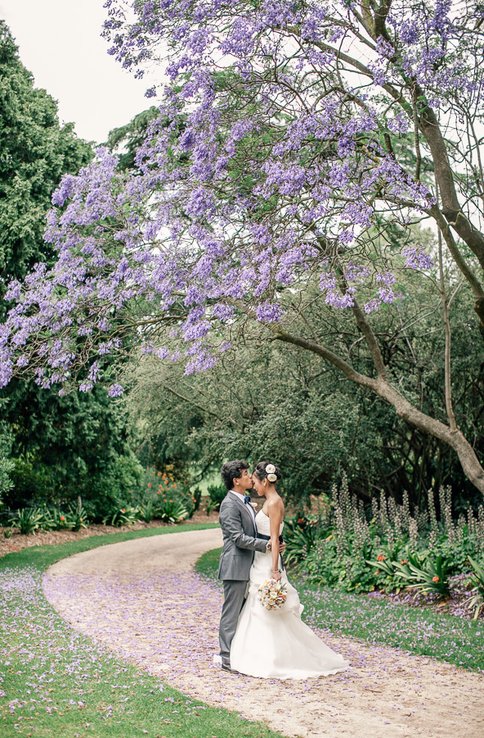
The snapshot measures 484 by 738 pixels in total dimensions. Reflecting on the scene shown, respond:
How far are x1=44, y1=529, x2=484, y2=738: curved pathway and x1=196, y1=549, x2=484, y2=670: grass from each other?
0.25m

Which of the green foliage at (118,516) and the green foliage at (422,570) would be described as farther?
the green foliage at (118,516)

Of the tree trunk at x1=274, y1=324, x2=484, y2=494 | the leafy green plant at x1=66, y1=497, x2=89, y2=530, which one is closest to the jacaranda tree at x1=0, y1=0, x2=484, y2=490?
the tree trunk at x1=274, y1=324, x2=484, y2=494

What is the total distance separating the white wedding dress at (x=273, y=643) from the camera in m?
6.70

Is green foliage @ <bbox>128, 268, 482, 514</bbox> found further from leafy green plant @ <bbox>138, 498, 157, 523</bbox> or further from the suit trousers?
leafy green plant @ <bbox>138, 498, 157, 523</bbox>

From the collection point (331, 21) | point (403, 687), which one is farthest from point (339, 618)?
point (331, 21)

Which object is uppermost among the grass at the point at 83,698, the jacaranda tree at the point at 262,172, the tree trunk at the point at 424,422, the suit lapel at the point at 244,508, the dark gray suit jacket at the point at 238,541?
the jacaranda tree at the point at 262,172

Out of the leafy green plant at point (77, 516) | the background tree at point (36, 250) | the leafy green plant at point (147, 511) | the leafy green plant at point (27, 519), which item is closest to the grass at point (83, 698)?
the background tree at point (36, 250)

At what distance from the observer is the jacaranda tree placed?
7.80m

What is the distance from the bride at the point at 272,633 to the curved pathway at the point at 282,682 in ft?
0.50

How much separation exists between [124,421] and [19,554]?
4710 millimetres

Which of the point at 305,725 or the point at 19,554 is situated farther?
the point at 19,554

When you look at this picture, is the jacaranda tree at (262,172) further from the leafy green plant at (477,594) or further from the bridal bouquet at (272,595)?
the bridal bouquet at (272,595)

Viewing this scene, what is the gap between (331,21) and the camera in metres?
8.38

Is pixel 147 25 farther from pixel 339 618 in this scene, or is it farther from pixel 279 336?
pixel 339 618
